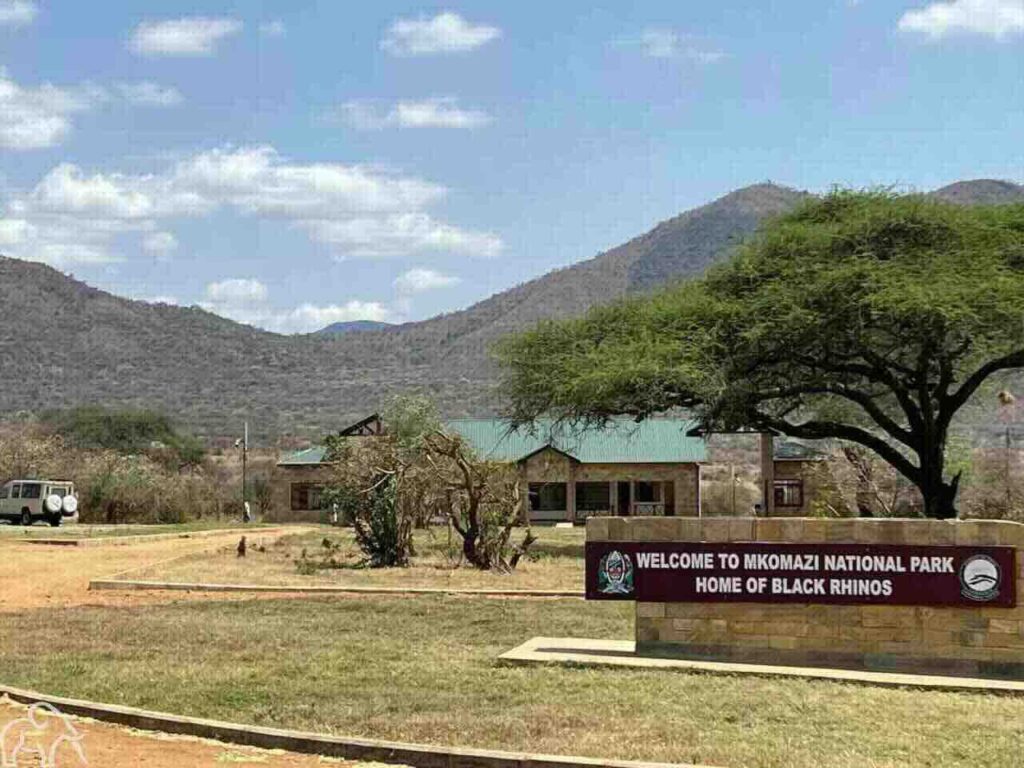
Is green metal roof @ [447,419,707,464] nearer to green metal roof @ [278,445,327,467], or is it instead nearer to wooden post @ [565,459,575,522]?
wooden post @ [565,459,575,522]

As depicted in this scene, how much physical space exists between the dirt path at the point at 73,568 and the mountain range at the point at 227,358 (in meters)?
56.8

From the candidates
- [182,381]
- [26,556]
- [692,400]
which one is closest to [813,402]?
[692,400]

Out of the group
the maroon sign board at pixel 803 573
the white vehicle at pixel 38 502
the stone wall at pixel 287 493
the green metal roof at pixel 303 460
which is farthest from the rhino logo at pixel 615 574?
the stone wall at pixel 287 493

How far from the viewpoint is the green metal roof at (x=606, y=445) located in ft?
189

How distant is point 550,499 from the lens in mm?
62406

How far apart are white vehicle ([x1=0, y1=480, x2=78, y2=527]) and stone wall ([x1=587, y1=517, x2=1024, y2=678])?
38.5 m

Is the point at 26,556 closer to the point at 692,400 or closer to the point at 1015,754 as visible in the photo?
the point at 692,400

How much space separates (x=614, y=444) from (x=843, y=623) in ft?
153

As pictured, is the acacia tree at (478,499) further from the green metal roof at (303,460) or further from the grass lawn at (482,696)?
the green metal roof at (303,460)

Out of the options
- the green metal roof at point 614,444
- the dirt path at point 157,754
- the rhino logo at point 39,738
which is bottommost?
the dirt path at point 157,754

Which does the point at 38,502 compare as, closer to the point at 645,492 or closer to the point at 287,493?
the point at 287,493

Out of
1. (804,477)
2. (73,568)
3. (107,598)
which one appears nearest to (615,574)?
(107,598)

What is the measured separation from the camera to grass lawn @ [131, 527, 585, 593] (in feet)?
74.0

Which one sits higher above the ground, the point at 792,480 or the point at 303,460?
the point at 303,460
